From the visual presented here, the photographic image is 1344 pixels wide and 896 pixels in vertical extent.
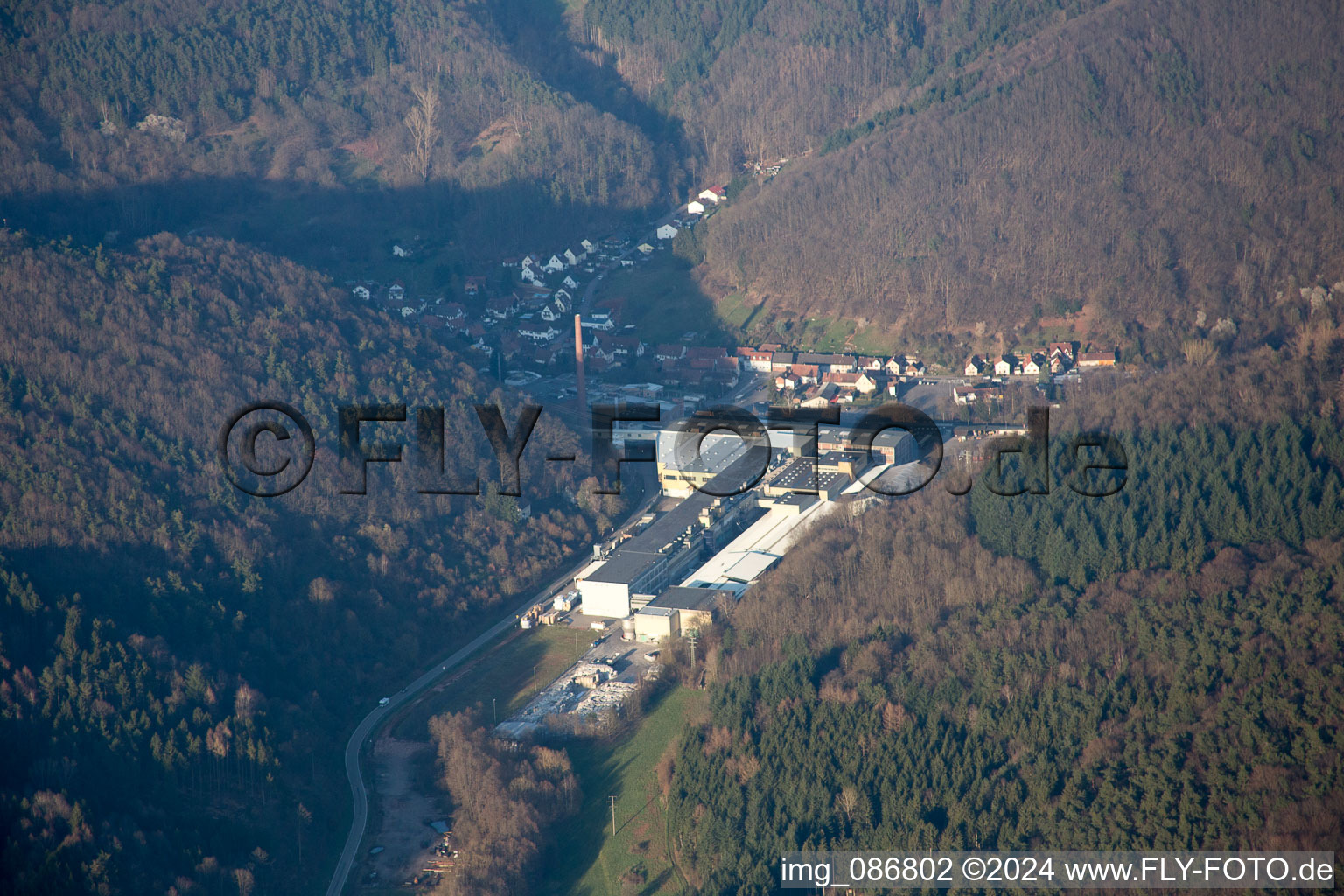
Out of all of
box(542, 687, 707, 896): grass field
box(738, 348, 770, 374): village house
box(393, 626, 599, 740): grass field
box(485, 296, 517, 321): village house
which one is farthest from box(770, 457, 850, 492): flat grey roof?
box(485, 296, 517, 321): village house

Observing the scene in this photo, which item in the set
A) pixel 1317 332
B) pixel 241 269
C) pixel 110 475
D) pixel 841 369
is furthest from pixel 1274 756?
pixel 241 269

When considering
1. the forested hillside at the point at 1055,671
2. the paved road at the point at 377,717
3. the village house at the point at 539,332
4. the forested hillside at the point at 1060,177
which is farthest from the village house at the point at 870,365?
the forested hillside at the point at 1055,671

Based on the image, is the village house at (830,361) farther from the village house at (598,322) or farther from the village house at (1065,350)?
the village house at (598,322)

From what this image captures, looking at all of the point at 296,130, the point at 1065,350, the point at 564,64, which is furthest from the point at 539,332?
the point at 564,64

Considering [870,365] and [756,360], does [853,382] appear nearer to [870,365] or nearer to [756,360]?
[870,365]

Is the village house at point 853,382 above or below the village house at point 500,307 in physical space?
below
